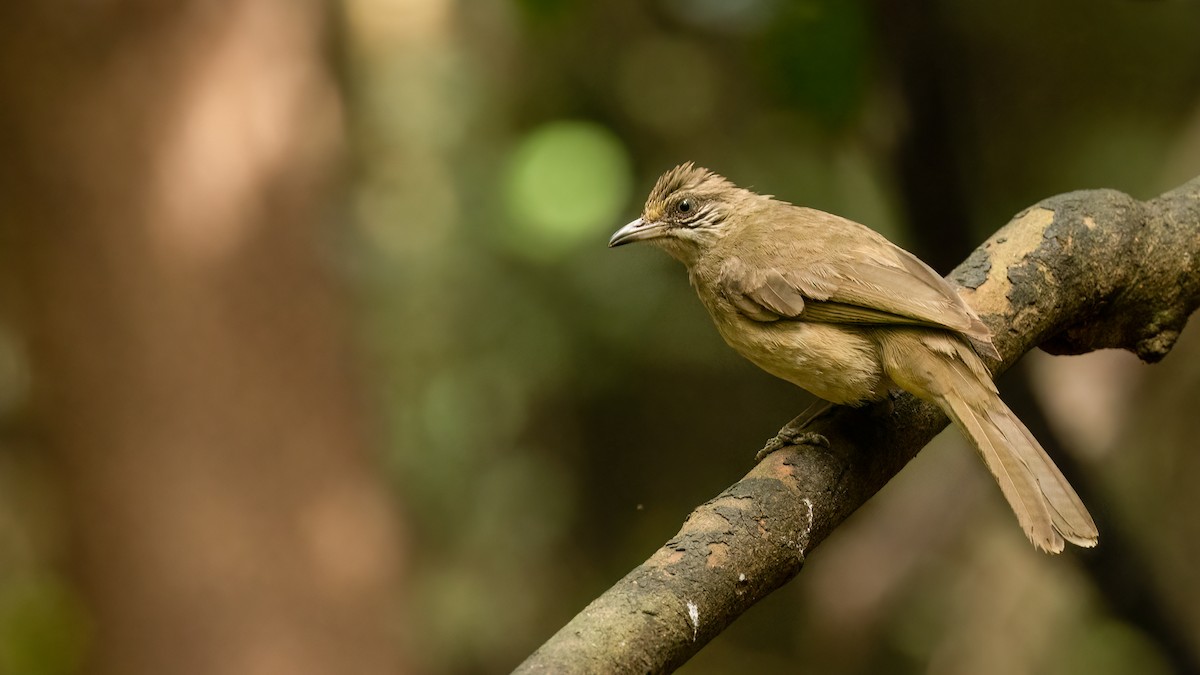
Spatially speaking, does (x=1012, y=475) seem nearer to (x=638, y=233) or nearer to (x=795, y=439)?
(x=795, y=439)

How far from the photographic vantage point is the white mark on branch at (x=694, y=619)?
2302 millimetres

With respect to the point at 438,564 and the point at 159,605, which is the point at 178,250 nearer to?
the point at 159,605

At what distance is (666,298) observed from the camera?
6582mm

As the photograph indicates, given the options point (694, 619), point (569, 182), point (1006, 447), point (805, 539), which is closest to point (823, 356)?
point (1006, 447)

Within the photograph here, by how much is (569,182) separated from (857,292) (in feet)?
8.98

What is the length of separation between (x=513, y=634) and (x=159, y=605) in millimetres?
2389

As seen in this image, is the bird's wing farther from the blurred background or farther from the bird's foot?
the blurred background

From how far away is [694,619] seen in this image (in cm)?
231

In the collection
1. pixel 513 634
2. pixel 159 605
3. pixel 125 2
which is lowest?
pixel 513 634

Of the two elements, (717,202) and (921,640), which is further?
(921,640)

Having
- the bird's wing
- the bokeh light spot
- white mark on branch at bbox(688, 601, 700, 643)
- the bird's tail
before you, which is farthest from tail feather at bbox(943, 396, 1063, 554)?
the bokeh light spot

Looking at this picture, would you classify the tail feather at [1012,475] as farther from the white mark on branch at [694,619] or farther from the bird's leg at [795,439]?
the white mark on branch at [694,619]

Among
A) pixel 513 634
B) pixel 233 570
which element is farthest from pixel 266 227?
pixel 513 634

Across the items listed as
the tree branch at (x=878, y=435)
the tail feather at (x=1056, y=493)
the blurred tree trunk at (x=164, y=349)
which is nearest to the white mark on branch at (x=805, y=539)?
the tree branch at (x=878, y=435)
